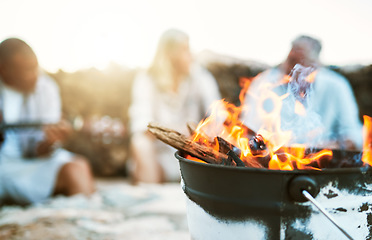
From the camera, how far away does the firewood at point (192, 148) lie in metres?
1.33

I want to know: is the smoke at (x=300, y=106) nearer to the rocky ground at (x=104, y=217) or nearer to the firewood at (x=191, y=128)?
the firewood at (x=191, y=128)

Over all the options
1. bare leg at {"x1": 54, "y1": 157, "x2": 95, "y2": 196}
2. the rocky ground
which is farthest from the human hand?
the rocky ground

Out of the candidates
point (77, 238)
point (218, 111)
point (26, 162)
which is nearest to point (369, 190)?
point (218, 111)

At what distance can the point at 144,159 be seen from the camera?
13.3ft

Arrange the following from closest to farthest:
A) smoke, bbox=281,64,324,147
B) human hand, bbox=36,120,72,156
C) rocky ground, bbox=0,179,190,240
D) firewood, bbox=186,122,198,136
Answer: smoke, bbox=281,64,324,147
firewood, bbox=186,122,198,136
rocky ground, bbox=0,179,190,240
human hand, bbox=36,120,72,156

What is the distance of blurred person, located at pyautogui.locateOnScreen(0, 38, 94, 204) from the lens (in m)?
3.32

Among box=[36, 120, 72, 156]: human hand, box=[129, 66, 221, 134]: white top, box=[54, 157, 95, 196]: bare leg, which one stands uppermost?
box=[129, 66, 221, 134]: white top

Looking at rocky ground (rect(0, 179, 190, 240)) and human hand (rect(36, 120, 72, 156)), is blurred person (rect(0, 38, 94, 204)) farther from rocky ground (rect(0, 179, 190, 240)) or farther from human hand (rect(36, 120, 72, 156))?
rocky ground (rect(0, 179, 190, 240))

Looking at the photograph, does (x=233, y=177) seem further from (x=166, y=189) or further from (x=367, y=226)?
(x=166, y=189)

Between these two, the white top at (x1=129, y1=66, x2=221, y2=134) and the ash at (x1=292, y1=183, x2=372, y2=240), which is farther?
the white top at (x1=129, y1=66, x2=221, y2=134)

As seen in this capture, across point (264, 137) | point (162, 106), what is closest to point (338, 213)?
point (264, 137)

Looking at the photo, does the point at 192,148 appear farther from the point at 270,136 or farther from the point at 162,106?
the point at 162,106

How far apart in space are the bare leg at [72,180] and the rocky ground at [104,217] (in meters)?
0.19

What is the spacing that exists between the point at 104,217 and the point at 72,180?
1.01 m
